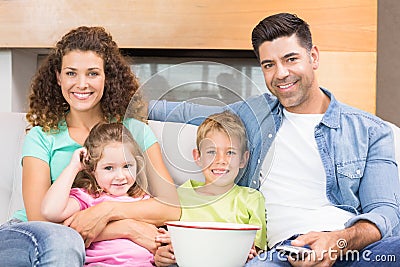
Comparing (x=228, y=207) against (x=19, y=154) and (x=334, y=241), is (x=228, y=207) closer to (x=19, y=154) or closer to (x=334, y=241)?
(x=334, y=241)

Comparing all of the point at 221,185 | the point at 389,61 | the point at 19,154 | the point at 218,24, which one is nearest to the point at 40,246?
the point at 221,185

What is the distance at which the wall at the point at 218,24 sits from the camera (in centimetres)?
252

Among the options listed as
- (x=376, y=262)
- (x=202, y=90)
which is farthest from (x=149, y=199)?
(x=376, y=262)

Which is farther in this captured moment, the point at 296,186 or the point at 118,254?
the point at 296,186

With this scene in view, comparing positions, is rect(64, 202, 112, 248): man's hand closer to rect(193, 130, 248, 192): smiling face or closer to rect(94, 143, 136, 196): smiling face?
rect(94, 143, 136, 196): smiling face

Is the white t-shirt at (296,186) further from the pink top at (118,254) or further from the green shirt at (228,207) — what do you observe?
the pink top at (118,254)

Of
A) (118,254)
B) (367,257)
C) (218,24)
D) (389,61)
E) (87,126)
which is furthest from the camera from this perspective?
(389,61)

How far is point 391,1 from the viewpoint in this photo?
126 inches

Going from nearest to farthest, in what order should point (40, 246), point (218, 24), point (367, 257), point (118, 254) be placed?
point (40, 246) → point (367, 257) → point (118, 254) → point (218, 24)

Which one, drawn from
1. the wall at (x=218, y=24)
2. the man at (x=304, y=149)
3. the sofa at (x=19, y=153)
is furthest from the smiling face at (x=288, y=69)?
the wall at (x=218, y=24)

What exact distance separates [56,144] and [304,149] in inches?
26.2

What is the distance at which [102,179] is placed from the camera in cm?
184

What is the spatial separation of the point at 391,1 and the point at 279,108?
60.8 inches

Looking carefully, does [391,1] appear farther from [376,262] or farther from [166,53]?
[376,262]
